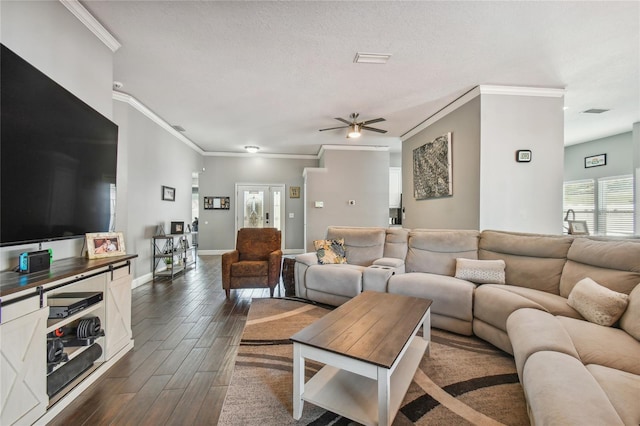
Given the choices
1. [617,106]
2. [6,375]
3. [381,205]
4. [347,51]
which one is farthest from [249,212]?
[617,106]

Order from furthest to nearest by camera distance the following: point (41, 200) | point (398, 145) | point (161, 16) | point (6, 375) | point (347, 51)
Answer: point (398, 145), point (347, 51), point (161, 16), point (41, 200), point (6, 375)

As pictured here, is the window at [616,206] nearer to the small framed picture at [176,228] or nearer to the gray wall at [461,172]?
the gray wall at [461,172]

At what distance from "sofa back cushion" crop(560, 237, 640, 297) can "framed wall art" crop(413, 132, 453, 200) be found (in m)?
2.03

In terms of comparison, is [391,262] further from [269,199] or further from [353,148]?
[269,199]

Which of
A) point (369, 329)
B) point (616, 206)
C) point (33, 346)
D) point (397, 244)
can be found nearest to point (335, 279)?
point (397, 244)

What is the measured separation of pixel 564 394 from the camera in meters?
0.97

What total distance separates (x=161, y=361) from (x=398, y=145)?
6228mm

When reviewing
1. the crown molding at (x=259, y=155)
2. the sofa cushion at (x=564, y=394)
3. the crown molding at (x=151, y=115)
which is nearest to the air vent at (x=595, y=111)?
the sofa cushion at (x=564, y=394)

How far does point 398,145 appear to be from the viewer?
6.53 metres

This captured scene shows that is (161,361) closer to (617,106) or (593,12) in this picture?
(593,12)

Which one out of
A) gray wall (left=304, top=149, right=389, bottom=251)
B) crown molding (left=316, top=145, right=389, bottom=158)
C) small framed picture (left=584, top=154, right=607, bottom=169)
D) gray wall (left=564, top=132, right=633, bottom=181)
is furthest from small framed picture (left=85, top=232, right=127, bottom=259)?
small framed picture (left=584, top=154, right=607, bottom=169)

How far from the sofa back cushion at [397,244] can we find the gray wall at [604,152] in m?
5.39

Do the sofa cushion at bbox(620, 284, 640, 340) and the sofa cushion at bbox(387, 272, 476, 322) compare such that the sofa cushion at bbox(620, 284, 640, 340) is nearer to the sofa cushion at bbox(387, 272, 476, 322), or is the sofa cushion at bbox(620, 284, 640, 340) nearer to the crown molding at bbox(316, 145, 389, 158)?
the sofa cushion at bbox(387, 272, 476, 322)

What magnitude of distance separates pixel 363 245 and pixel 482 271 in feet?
4.78
